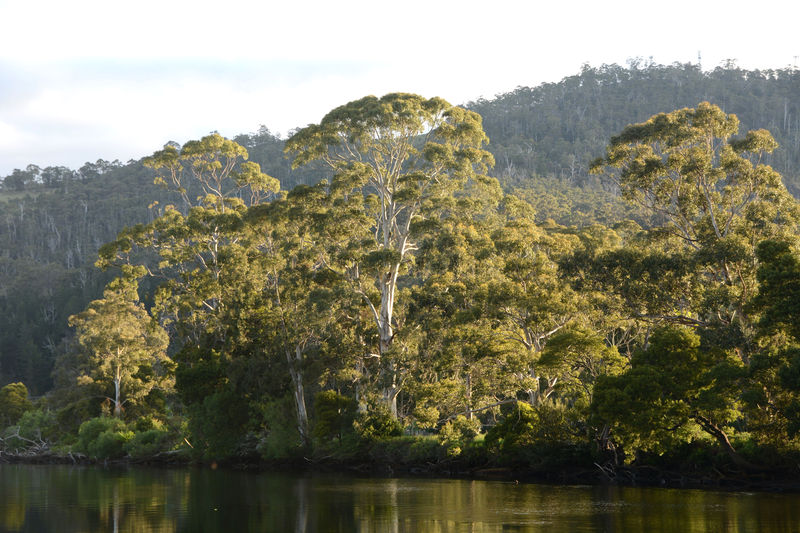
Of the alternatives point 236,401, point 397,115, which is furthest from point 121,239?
point 397,115

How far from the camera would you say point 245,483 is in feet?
Result: 120

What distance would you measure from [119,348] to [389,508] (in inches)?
1699

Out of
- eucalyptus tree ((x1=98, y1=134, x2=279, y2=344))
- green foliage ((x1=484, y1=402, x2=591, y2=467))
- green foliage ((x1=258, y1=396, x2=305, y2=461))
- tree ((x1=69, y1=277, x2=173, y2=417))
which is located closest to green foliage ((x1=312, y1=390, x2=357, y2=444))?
green foliage ((x1=258, y1=396, x2=305, y2=461))

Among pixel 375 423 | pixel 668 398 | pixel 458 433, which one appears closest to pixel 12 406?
pixel 375 423

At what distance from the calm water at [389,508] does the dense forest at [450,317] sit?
3303 mm

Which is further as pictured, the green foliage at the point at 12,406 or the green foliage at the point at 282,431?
the green foliage at the point at 12,406

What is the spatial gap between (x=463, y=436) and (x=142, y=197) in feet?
376

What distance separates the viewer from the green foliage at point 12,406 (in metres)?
75.2

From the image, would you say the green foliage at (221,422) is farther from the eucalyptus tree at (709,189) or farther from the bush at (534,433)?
the eucalyptus tree at (709,189)

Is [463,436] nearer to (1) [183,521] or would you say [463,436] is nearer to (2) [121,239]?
(1) [183,521]

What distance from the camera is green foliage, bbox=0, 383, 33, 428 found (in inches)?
2960

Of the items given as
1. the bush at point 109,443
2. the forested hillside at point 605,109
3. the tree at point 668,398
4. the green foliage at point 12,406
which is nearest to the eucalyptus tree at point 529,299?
the tree at point 668,398

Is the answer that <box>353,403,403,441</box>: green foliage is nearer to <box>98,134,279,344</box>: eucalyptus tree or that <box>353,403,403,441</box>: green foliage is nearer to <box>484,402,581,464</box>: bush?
<box>484,402,581,464</box>: bush

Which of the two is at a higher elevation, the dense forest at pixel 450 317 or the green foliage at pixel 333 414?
the dense forest at pixel 450 317
